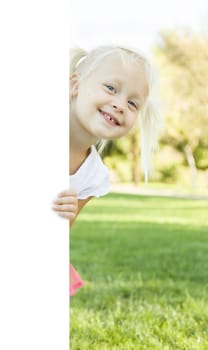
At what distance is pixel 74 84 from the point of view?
2111mm

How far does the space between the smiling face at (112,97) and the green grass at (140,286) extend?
0.90 meters

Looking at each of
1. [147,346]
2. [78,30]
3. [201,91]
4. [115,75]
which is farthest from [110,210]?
[78,30]

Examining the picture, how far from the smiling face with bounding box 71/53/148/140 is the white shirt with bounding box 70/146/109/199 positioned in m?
0.28

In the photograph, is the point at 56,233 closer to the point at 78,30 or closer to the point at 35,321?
the point at 35,321

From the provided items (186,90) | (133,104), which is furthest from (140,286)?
(186,90)

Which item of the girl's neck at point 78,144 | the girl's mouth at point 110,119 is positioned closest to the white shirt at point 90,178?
the girl's neck at point 78,144

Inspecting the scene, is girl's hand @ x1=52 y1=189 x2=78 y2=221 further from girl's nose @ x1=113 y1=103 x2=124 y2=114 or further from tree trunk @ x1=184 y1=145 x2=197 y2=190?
tree trunk @ x1=184 y1=145 x2=197 y2=190

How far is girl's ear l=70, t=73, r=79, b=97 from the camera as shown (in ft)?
6.84

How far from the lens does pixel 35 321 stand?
148 cm

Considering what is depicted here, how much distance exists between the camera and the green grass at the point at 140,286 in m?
2.68

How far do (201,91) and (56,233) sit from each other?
811 inches

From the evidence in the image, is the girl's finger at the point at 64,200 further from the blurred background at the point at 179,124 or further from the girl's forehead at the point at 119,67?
the blurred background at the point at 179,124

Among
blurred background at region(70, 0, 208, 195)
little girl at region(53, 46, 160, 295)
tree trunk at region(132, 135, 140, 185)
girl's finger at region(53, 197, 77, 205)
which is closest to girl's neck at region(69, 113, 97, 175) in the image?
little girl at region(53, 46, 160, 295)

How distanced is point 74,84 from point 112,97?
0.24 meters
